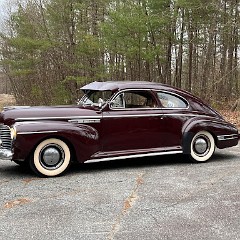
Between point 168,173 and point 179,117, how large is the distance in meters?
1.35

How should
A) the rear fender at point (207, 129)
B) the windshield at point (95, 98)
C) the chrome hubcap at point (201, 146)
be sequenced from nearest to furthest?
the windshield at point (95, 98) < the rear fender at point (207, 129) < the chrome hubcap at point (201, 146)

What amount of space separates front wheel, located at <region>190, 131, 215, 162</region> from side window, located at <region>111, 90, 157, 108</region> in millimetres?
1121

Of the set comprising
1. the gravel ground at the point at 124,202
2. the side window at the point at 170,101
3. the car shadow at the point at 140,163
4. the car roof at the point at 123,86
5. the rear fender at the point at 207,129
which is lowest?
the gravel ground at the point at 124,202

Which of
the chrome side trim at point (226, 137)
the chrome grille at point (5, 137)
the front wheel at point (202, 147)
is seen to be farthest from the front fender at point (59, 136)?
the chrome side trim at point (226, 137)

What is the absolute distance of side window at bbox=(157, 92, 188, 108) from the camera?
7.73 metres

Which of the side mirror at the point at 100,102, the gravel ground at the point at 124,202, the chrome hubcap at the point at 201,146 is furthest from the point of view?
the chrome hubcap at the point at 201,146

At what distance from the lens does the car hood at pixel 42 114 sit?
6.54m

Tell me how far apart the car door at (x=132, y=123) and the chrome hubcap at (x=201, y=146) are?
0.77m

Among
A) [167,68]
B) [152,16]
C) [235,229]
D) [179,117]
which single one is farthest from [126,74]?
[235,229]

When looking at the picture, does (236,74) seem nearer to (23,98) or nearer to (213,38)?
(213,38)

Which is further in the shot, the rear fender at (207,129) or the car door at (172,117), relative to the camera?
the rear fender at (207,129)

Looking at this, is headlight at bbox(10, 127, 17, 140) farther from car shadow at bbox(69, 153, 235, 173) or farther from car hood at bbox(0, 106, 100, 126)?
car shadow at bbox(69, 153, 235, 173)

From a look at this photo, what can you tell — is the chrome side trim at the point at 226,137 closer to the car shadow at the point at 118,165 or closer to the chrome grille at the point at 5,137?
the car shadow at the point at 118,165

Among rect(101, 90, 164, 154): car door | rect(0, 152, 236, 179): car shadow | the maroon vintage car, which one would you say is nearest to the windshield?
the maroon vintage car
